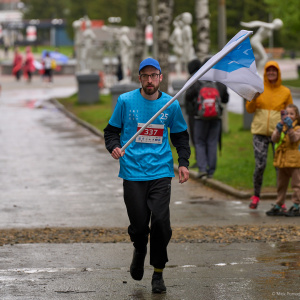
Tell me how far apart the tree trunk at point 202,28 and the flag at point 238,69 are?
564 inches

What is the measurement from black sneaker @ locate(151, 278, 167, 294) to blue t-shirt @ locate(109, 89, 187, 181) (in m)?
0.76

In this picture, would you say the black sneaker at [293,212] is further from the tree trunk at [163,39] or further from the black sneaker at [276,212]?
the tree trunk at [163,39]

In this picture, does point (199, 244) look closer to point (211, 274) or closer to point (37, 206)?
point (211, 274)

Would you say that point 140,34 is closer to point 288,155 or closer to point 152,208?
point 288,155

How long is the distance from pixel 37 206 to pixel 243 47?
5531 millimetres

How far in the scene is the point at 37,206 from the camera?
11719mm

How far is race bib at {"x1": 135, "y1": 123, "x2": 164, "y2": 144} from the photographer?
6.69 meters

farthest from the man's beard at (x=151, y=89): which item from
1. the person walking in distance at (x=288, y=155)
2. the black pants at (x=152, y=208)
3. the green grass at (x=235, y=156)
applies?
the green grass at (x=235, y=156)

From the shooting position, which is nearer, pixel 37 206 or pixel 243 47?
pixel 243 47

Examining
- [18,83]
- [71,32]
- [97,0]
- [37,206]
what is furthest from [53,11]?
[37,206]

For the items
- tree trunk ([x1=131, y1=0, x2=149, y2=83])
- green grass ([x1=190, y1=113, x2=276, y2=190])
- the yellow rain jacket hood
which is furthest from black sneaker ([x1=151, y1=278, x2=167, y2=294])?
tree trunk ([x1=131, y1=0, x2=149, y2=83])

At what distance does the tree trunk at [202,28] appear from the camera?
2159 centimetres

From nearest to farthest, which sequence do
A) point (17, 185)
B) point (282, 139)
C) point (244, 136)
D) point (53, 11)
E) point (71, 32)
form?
point (282, 139) → point (17, 185) → point (244, 136) → point (71, 32) → point (53, 11)

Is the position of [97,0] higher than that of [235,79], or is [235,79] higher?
[97,0]
